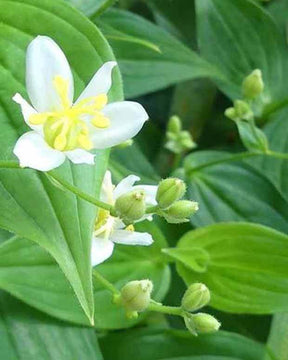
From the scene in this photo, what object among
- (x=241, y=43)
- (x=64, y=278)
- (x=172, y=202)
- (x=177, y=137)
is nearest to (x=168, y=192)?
(x=172, y=202)

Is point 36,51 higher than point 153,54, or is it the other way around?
point 36,51

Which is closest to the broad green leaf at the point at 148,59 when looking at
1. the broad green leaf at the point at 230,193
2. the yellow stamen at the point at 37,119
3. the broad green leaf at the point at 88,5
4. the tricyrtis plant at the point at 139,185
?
the tricyrtis plant at the point at 139,185

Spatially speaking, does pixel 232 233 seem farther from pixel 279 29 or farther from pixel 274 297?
pixel 279 29

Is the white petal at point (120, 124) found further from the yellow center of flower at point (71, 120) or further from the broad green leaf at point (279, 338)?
the broad green leaf at point (279, 338)

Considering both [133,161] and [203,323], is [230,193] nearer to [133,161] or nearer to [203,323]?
[133,161]

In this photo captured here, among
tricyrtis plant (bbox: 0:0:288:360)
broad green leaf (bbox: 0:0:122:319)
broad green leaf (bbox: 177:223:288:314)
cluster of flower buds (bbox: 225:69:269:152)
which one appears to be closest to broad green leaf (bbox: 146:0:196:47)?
tricyrtis plant (bbox: 0:0:288:360)

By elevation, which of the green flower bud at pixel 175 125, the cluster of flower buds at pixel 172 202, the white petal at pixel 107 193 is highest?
the cluster of flower buds at pixel 172 202

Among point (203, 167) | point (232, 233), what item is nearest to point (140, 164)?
point (203, 167)
